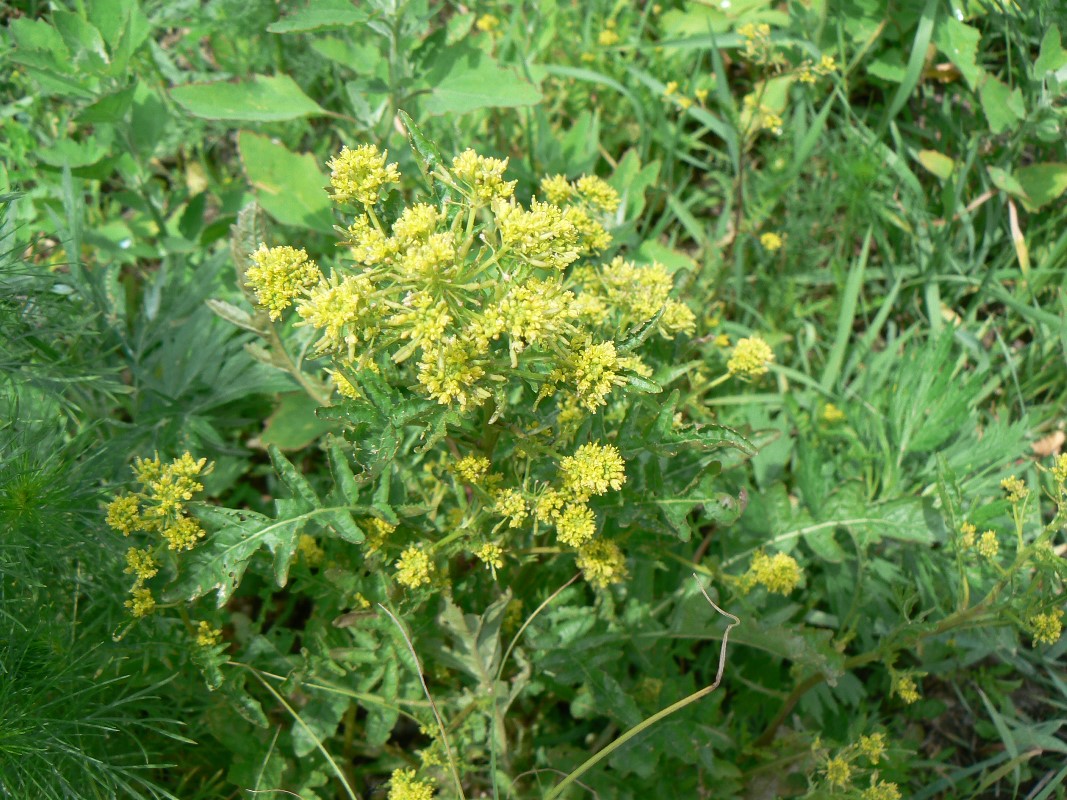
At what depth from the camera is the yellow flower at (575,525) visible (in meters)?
2.09

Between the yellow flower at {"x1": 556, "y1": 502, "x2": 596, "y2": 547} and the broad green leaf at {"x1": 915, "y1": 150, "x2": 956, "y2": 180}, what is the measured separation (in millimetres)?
2506

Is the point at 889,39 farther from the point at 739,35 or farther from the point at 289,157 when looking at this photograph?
the point at 289,157

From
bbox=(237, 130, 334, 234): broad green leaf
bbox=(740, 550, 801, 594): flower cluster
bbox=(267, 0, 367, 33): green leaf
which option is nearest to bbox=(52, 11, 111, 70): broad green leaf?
bbox=(237, 130, 334, 234): broad green leaf

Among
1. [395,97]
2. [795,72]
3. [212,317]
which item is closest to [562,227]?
[395,97]

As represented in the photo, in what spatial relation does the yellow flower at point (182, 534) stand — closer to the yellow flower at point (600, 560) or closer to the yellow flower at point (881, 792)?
the yellow flower at point (600, 560)

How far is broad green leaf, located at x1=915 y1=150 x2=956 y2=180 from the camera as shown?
3.74 metres

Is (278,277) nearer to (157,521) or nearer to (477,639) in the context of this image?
(157,521)

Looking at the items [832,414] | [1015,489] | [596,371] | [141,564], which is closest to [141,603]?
[141,564]

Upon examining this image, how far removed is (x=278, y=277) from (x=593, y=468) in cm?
79

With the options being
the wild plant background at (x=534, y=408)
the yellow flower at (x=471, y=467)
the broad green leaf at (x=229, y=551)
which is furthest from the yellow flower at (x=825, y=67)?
the broad green leaf at (x=229, y=551)

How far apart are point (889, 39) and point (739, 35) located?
26.0 inches

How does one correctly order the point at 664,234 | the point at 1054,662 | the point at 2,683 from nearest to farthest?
1. the point at 2,683
2. the point at 1054,662
3. the point at 664,234

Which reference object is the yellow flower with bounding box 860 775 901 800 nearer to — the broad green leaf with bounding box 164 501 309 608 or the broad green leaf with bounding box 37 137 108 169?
the broad green leaf with bounding box 164 501 309 608

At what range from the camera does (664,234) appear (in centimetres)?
421
